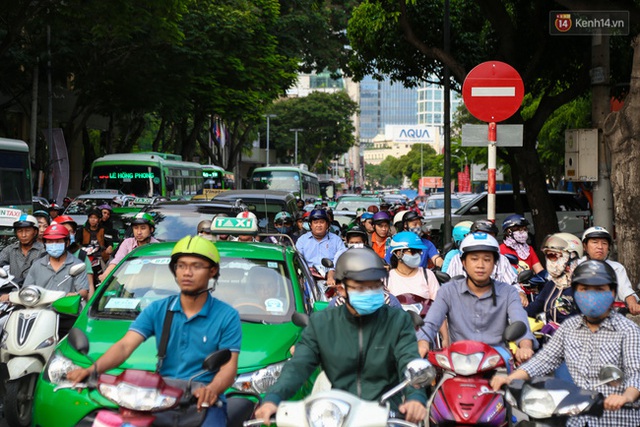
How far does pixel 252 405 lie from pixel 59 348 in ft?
5.44

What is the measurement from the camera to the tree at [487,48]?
17.5m

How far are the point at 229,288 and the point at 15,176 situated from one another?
1628 centimetres

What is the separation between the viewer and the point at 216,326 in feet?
15.4

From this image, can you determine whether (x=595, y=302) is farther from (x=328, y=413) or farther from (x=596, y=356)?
(x=328, y=413)

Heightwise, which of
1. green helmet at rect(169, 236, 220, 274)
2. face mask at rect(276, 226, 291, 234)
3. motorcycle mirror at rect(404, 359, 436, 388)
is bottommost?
face mask at rect(276, 226, 291, 234)

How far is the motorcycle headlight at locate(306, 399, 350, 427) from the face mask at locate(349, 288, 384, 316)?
30.9 inches

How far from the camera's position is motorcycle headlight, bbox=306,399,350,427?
3.64 m

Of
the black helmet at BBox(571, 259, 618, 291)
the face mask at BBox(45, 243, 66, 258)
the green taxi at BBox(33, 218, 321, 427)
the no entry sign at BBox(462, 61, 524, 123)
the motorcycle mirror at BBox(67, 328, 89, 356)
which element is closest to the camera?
Answer: the motorcycle mirror at BBox(67, 328, 89, 356)

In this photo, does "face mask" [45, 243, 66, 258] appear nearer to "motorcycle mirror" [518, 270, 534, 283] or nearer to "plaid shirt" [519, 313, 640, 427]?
"motorcycle mirror" [518, 270, 534, 283]

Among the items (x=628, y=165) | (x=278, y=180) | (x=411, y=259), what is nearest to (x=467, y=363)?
(x=411, y=259)

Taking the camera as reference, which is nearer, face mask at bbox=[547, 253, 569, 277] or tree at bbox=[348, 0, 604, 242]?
face mask at bbox=[547, 253, 569, 277]

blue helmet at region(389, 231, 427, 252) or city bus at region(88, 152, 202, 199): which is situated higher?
city bus at region(88, 152, 202, 199)

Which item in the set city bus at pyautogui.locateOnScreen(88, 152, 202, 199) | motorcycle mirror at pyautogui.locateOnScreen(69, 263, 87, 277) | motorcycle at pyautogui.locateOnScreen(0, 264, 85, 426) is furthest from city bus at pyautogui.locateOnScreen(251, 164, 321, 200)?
motorcycle at pyautogui.locateOnScreen(0, 264, 85, 426)

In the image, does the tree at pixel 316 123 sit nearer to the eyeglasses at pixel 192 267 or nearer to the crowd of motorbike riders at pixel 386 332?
the crowd of motorbike riders at pixel 386 332
